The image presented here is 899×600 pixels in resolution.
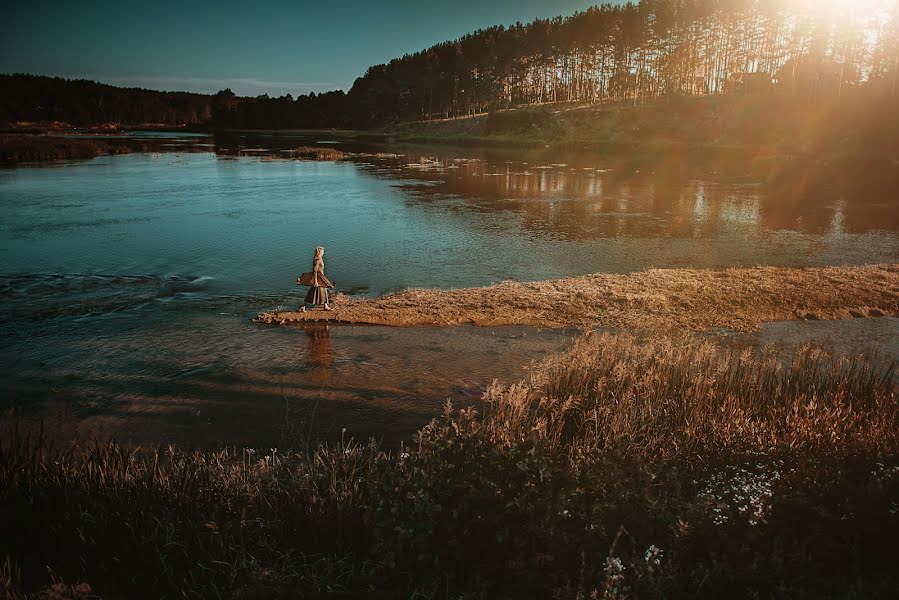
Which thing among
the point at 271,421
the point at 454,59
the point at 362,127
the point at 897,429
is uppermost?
the point at 454,59

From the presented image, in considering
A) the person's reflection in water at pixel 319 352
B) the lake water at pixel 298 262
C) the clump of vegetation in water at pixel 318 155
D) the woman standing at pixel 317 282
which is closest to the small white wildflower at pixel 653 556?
the lake water at pixel 298 262

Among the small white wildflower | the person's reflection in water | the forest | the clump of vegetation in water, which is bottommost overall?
the person's reflection in water

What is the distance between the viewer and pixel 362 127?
17388 cm

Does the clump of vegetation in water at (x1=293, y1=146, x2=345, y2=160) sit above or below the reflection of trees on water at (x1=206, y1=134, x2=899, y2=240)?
above

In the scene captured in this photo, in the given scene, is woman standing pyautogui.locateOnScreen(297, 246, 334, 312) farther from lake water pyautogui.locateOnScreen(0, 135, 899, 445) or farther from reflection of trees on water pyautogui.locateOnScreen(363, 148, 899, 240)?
reflection of trees on water pyautogui.locateOnScreen(363, 148, 899, 240)

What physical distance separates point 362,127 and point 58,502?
17765 cm

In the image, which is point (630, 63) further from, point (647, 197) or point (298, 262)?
point (298, 262)

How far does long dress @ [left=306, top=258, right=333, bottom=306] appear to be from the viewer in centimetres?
1725

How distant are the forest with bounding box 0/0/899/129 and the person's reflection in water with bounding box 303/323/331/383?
285ft

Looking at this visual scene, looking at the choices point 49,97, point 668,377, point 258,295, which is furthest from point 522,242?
point 49,97

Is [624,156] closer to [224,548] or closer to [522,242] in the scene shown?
[522,242]

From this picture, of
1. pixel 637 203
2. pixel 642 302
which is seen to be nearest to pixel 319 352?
pixel 642 302

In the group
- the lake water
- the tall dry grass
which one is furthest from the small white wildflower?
the lake water

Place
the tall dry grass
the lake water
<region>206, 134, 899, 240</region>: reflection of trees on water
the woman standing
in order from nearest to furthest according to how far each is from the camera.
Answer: the tall dry grass < the lake water < the woman standing < <region>206, 134, 899, 240</region>: reflection of trees on water
